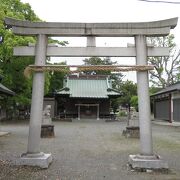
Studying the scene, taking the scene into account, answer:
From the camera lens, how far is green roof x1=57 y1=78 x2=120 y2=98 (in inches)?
1571

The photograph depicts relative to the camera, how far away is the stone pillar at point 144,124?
30.1 ft

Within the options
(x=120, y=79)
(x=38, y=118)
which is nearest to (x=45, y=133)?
(x=38, y=118)

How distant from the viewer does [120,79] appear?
6338cm

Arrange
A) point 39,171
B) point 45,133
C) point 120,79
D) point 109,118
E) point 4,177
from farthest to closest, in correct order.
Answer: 1. point 120,79
2. point 109,118
3. point 45,133
4. point 39,171
5. point 4,177

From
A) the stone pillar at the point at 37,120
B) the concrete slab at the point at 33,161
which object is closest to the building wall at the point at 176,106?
the stone pillar at the point at 37,120

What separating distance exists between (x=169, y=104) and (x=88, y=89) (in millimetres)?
10818

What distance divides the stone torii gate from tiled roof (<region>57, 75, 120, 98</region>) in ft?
96.5

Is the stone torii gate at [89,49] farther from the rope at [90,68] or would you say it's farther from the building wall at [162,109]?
the building wall at [162,109]

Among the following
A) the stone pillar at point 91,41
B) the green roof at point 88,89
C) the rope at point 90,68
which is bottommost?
the rope at point 90,68

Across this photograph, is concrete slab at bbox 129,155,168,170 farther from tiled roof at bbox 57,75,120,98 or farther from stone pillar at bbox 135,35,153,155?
tiled roof at bbox 57,75,120,98

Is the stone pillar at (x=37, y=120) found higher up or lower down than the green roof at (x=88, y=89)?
lower down

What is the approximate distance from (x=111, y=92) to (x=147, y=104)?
102 feet

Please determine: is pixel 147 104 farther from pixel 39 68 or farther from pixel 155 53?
pixel 39 68

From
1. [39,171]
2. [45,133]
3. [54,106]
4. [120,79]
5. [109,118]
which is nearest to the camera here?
[39,171]
